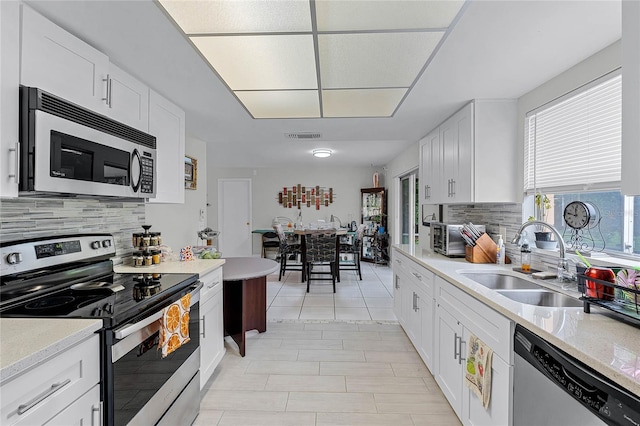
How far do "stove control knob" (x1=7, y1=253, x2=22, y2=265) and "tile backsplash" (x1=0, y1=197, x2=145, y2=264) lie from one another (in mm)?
125

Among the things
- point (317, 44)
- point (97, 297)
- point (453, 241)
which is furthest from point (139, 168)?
point (453, 241)

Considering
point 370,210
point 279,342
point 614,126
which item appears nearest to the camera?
point 614,126

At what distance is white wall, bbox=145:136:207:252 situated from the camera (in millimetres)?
2801

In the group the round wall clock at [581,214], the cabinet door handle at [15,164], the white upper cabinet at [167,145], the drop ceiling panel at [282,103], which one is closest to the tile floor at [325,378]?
the round wall clock at [581,214]

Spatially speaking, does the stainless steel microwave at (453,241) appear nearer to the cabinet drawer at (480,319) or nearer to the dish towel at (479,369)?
the cabinet drawer at (480,319)

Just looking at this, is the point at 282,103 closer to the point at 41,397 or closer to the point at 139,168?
the point at 139,168

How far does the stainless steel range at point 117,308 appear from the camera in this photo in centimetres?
120

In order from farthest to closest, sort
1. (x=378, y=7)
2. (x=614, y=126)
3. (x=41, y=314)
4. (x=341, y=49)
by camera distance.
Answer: (x=341, y=49), (x=614, y=126), (x=378, y=7), (x=41, y=314)

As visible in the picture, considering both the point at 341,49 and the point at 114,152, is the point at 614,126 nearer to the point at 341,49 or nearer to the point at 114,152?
the point at 341,49

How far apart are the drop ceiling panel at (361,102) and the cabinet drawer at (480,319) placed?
1.48 metres

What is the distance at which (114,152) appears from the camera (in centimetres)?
169

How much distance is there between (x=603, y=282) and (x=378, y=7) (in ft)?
4.97

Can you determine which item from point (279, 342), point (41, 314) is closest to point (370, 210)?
point (279, 342)

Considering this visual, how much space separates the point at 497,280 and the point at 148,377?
7.22 ft
